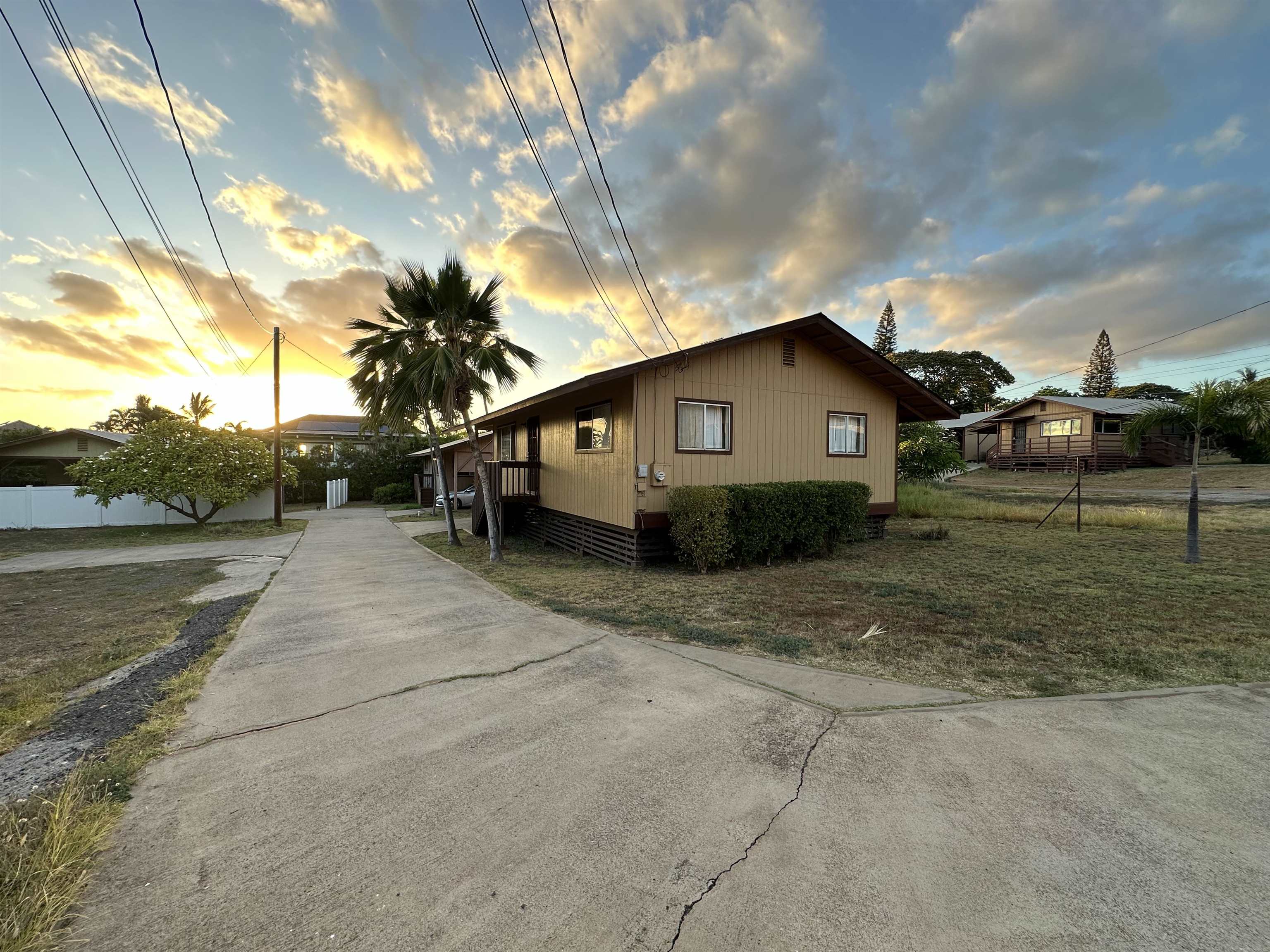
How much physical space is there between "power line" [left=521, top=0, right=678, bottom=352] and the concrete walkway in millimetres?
8917

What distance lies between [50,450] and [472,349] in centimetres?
2410

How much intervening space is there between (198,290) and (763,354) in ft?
39.0

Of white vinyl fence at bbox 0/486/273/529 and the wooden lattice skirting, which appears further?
white vinyl fence at bbox 0/486/273/529

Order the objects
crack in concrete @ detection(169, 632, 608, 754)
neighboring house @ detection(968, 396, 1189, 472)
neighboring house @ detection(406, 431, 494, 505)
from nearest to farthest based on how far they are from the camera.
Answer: crack in concrete @ detection(169, 632, 608, 754) < neighboring house @ detection(406, 431, 494, 505) < neighboring house @ detection(968, 396, 1189, 472)

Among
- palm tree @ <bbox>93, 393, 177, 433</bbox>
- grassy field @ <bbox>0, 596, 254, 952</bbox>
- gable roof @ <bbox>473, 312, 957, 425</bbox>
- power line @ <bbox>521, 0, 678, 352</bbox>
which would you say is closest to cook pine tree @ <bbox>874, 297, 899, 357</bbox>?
gable roof @ <bbox>473, 312, 957, 425</bbox>

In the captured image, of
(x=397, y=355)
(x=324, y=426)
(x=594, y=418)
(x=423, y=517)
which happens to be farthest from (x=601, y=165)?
(x=324, y=426)

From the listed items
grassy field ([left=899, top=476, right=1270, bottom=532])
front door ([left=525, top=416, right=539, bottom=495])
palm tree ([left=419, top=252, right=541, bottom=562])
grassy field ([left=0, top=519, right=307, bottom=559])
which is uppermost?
palm tree ([left=419, top=252, right=541, bottom=562])

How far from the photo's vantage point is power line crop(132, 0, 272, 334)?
544cm

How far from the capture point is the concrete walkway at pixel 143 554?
8.66 meters

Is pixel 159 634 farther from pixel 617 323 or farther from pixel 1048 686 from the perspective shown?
pixel 617 323

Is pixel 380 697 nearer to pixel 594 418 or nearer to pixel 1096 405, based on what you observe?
pixel 594 418

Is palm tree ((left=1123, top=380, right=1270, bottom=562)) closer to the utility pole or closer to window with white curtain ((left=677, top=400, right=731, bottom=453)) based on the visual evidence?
window with white curtain ((left=677, top=400, right=731, bottom=453))

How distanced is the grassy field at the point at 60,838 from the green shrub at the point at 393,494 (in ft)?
77.9

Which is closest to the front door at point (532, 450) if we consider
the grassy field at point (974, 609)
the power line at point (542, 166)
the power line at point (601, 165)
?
the grassy field at point (974, 609)
